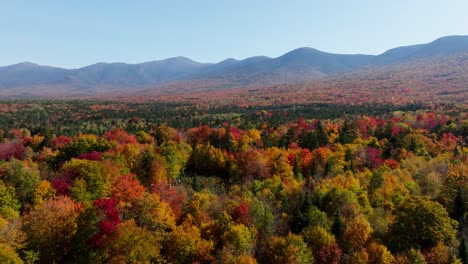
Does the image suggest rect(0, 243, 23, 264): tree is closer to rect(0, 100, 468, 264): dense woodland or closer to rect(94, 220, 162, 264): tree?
rect(0, 100, 468, 264): dense woodland

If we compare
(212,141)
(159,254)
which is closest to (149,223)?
(159,254)

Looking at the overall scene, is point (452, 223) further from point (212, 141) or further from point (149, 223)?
point (212, 141)

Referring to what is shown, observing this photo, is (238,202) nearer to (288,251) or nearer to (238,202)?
(238,202)

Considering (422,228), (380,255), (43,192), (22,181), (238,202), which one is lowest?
(380,255)

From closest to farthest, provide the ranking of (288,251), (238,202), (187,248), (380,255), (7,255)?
(7,255) → (380,255) → (288,251) → (187,248) → (238,202)

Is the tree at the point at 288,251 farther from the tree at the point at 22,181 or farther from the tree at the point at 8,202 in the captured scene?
the tree at the point at 22,181

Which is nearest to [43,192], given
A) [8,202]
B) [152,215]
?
[8,202]

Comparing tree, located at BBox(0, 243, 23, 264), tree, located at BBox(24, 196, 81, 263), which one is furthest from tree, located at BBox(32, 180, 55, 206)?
tree, located at BBox(0, 243, 23, 264)
